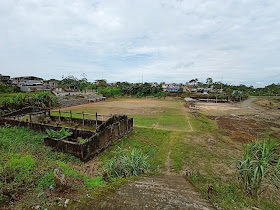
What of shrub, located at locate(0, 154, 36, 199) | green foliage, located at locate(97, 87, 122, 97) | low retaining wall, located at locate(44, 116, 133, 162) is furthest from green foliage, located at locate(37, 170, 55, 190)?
green foliage, located at locate(97, 87, 122, 97)

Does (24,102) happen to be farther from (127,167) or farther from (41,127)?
(127,167)

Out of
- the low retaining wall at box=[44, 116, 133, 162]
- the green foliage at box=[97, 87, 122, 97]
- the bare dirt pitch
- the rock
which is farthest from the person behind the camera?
the green foliage at box=[97, 87, 122, 97]

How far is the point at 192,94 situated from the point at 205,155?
3417cm

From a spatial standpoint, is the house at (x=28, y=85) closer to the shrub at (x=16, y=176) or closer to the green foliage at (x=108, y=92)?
the green foliage at (x=108, y=92)

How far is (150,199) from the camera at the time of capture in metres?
2.70

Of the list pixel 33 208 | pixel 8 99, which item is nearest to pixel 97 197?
pixel 33 208

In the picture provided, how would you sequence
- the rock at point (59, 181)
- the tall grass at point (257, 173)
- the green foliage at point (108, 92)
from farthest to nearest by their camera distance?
the green foliage at point (108, 92)
the tall grass at point (257, 173)
the rock at point (59, 181)

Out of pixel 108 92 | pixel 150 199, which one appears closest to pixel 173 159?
pixel 150 199

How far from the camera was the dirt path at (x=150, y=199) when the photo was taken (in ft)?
8.07

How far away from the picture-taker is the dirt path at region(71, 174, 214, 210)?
96.9 inches

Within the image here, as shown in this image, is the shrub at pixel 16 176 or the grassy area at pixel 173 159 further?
the grassy area at pixel 173 159

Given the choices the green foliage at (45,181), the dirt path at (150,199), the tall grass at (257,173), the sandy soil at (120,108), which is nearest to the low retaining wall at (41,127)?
the green foliage at (45,181)

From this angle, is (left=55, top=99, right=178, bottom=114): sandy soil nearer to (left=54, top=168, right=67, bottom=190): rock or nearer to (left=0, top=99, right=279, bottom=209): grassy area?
(left=0, top=99, right=279, bottom=209): grassy area

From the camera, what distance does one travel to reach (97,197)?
2.70 m
